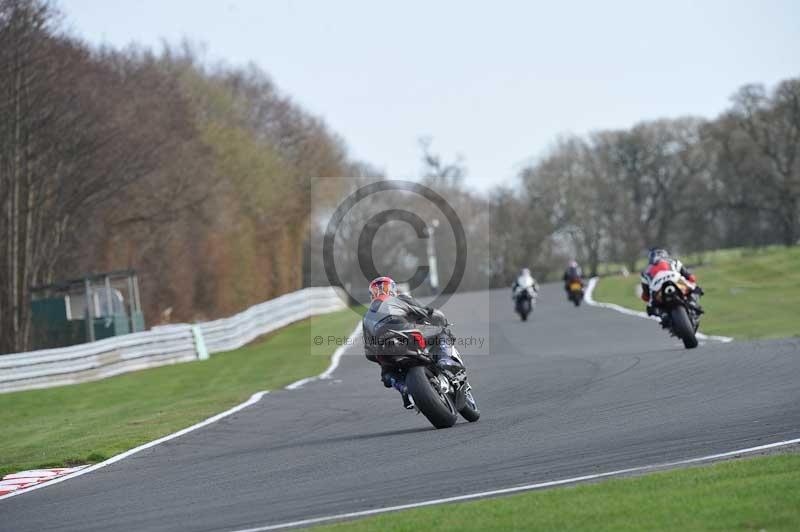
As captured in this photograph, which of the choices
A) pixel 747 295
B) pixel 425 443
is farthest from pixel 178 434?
pixel 747 295

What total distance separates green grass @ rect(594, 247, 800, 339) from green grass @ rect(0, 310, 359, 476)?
9.15 m

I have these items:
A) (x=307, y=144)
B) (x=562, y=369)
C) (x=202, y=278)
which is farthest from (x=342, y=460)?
(x=307, y=144)

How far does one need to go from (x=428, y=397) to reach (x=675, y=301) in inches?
305

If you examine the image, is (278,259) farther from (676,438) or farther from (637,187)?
(676,438)

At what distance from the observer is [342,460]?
10656 mm

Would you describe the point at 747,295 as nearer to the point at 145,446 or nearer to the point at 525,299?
the point at 525,299

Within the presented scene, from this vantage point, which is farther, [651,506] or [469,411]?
[469,411]

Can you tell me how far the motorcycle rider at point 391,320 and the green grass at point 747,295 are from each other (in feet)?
39.1

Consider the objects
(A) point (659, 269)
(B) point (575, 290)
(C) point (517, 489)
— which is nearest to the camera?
(C) point (517, 489)

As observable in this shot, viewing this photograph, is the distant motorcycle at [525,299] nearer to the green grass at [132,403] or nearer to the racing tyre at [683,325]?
the green grass at [132,403]

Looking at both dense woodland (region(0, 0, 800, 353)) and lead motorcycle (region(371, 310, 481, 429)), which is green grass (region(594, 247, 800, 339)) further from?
dense woodland (region(0, 0, 800, 353))

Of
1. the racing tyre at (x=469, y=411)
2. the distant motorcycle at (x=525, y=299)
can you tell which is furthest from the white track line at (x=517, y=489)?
the distant motorcycle at (x=525, y=299)

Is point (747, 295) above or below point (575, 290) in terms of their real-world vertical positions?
below

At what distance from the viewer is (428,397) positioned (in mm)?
11844
